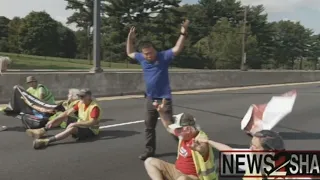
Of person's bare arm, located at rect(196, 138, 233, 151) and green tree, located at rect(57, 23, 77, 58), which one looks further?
green tree, located at rect(57, 23, 77, 58)

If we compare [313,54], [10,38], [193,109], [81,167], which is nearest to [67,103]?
[81,167]

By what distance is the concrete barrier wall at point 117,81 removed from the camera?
13.6 m

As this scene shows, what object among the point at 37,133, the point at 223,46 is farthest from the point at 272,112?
the point at 223,46

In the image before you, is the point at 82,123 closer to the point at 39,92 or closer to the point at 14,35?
the point at 39,92

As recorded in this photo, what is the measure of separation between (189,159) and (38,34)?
75128 millimetres

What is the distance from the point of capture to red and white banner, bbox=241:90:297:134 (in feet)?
25.2

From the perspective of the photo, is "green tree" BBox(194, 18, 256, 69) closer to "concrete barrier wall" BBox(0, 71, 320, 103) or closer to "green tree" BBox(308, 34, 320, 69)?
"green tree" BBox(308, 34, 320, 69)

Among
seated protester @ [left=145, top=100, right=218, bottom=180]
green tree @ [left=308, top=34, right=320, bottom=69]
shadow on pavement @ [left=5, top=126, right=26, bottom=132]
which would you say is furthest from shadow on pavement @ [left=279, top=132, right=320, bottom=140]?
green tree @ [left=308, top=34, right=320, bottom=69]

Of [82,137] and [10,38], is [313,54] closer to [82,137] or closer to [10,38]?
[10,38]

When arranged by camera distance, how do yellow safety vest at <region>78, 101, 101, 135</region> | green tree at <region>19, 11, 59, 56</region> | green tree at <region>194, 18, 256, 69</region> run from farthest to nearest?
green tree at <region>19, 11, 59, 56</region>, green tree at <region>194, 18, 256, 69</region>, yellow safety vest at <region>78, 101, 101, 135</region>

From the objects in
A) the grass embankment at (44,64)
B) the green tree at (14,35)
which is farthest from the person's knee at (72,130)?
the green tree at (14,35)

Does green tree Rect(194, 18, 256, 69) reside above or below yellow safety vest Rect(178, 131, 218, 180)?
above

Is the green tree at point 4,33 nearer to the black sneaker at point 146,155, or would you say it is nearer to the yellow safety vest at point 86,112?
the yellow safety vest at point 86,112

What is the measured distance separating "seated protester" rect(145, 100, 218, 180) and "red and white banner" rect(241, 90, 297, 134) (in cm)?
329
